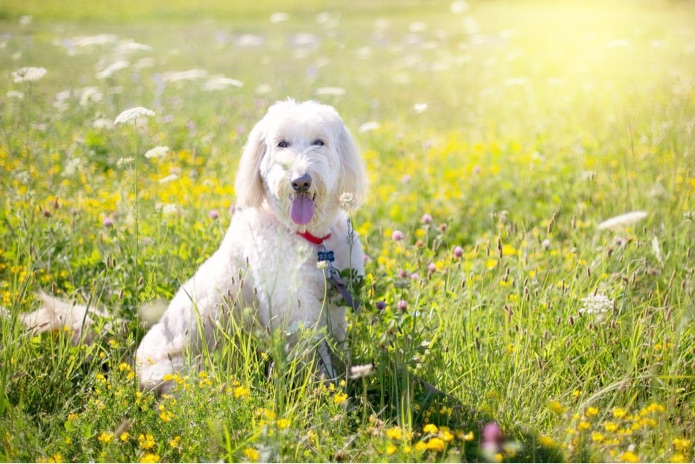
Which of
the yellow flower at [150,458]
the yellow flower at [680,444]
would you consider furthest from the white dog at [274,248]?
the yellow flower at [680,444]

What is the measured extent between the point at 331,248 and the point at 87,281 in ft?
5.51

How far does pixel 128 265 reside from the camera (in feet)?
11.5

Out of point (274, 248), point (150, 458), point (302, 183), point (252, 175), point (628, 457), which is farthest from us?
point (252, 175)

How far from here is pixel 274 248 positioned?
299 centimetres

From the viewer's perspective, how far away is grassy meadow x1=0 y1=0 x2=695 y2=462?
2396 millimetres

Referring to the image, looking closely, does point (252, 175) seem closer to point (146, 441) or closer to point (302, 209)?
point (302, 209)

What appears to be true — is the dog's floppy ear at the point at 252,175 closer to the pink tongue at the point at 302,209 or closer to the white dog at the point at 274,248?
the white dog at the point at 274,248

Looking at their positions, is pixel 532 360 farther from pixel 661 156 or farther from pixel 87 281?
pixel 661 156

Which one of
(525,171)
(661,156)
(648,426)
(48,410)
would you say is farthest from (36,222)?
(661,156)

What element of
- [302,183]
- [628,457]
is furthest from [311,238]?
[628,457]

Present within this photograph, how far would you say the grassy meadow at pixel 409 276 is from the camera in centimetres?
240

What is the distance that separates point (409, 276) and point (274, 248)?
0.79 metres

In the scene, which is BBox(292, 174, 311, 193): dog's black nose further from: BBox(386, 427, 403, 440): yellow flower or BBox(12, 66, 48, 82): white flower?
BBox(12, 66, 48, 82): white flower

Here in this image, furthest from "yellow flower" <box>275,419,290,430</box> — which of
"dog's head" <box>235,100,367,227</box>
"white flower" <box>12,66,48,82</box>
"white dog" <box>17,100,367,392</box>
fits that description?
"white flower" <box>12,66,48,82</box>
